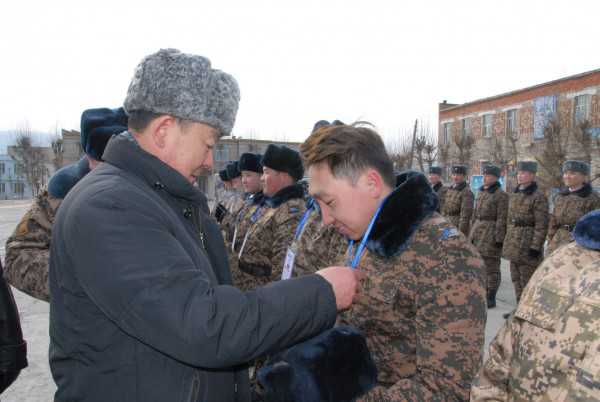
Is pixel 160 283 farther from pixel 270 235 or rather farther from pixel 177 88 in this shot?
pixel 270 235

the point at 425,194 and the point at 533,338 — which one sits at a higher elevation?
the point at 425,194

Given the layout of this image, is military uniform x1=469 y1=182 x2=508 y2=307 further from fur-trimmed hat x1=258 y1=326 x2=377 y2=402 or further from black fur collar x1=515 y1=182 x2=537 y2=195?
fur-trimmed hat x1=258 y1=326 x2=377 y2=402

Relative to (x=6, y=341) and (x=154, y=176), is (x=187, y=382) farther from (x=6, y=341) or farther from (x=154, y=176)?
(x=6, y=341)

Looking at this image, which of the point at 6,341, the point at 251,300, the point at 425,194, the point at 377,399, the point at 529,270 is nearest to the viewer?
the point at 251,300

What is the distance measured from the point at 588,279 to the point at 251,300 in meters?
1.00

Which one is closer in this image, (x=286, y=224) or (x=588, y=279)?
(x=588, y=279)

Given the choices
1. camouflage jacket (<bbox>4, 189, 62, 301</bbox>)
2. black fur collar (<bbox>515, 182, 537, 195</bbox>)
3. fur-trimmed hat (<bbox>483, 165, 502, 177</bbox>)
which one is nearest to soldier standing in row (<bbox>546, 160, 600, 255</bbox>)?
black fur collar (<bbox>515, 182, 537, 195</bbox>)

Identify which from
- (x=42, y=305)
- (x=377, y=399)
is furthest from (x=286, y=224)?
(x=42, y=305)

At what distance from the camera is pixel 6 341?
6.40 ft

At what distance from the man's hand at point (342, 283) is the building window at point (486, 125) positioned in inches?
1262

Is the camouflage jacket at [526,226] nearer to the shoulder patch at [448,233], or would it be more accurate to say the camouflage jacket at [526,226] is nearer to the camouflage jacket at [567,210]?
the camouflage jacket at [567,210]

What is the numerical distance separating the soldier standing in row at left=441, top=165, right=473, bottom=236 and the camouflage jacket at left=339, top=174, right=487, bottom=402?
793 centimetres

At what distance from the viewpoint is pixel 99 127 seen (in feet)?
9.21

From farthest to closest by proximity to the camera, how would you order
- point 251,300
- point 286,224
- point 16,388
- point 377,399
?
point 286,224 → point 16,388 → point 377,399 → point 251,300
